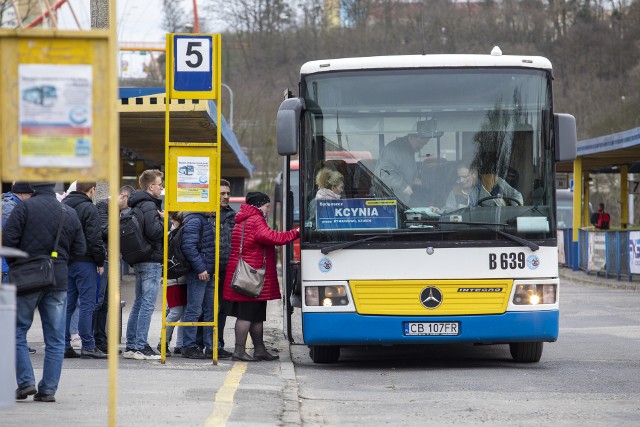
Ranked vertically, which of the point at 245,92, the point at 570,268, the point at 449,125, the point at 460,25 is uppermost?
the point at 460,25

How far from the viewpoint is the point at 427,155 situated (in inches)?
461

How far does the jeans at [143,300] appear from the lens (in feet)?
40.0

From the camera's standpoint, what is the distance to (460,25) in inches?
2813

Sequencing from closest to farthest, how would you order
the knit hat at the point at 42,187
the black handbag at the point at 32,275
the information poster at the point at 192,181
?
1. the black handbag at the point at 32,275
2. the knit hat at the point at 42,187
3. the information poster at the point at 192,181

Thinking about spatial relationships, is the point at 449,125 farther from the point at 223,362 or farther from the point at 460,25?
the point at 460,25

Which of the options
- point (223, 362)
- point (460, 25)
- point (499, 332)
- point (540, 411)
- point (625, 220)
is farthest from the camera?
point (460, 25)

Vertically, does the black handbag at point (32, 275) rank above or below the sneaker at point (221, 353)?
above

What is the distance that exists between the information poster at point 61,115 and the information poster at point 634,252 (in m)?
23.2

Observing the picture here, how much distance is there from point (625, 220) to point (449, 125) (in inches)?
1099

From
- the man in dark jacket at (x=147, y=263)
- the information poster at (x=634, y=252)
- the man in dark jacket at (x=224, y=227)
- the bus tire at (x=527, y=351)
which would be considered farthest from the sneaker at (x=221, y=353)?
the information poster at (x=634, y=252)

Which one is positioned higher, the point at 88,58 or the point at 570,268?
the point at 88,58

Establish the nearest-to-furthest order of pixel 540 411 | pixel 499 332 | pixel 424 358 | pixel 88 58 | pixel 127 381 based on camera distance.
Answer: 1. pixel 88 58
2. pixel 540 411
3. pixel 127 381
4. pixel 499 332
5. pixel 424 358

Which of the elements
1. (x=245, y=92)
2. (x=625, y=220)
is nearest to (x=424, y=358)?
(x=625, y=220)

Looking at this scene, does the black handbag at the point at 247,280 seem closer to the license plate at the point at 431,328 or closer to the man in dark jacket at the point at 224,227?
the man in dark jacket at the point at 224,227
